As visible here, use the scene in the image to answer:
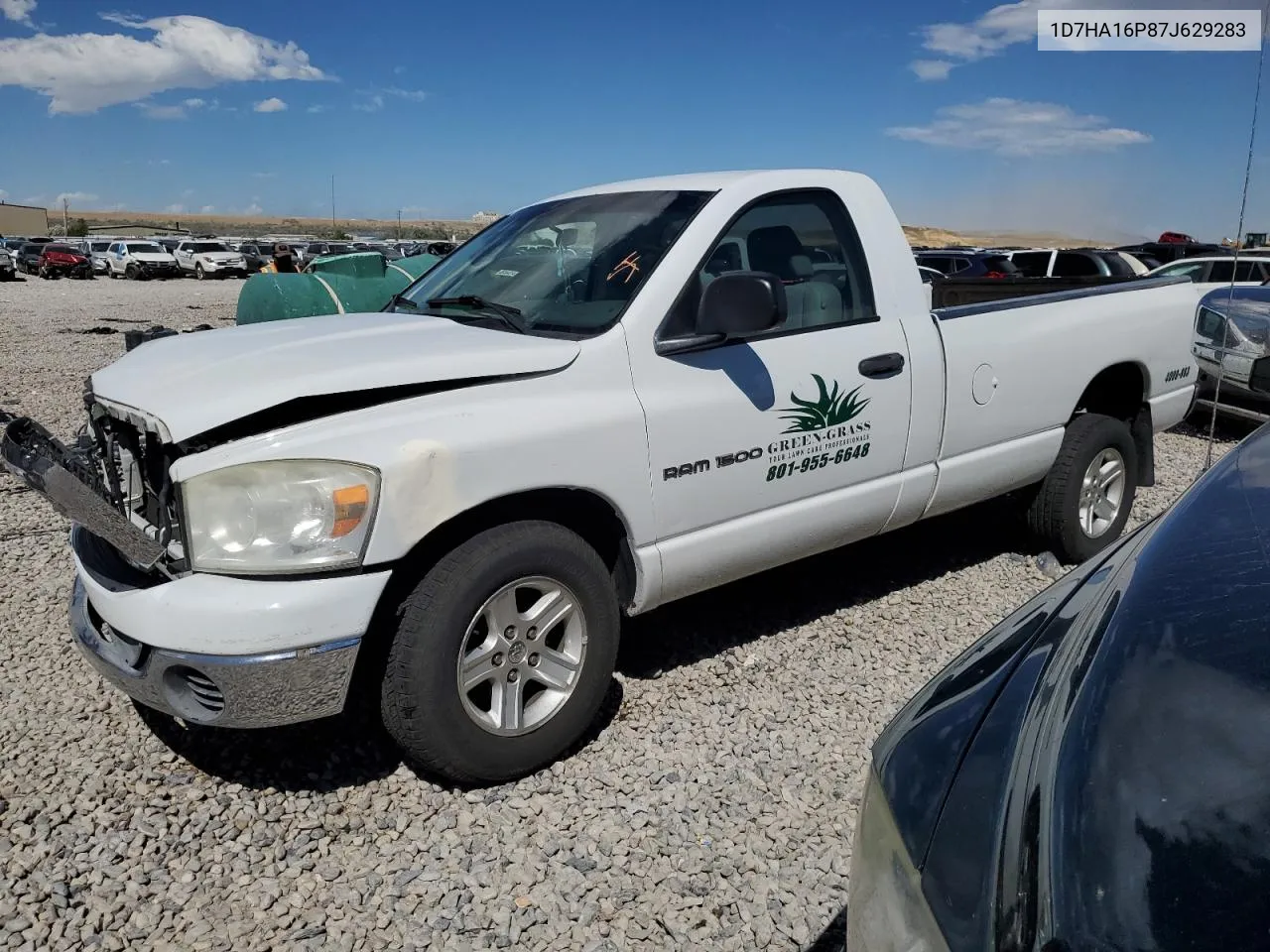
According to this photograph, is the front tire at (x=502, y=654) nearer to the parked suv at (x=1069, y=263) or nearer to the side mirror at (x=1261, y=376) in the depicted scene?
the side mirror at (x=1261, y=376)

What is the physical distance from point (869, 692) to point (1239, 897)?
9.21 feet

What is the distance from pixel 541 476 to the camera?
10.1 feet

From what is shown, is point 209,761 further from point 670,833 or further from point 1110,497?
point 1110,497

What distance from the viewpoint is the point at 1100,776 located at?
4.48 feet

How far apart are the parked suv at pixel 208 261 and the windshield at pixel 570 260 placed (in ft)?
136

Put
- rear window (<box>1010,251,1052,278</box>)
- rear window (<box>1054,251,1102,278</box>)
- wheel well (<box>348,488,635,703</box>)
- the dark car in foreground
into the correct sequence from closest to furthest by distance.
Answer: the dark car in foreground
wheel well (<box>348,488,635,703</box>)
rear window (<box>1054,251,1102,278</box>)
rear window (<box>1010,251,1052,278</box>)

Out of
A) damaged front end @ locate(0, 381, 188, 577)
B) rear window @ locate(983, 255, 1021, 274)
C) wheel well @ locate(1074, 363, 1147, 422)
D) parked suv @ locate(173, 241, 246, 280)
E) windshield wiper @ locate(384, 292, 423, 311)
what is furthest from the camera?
parked suv @ locate(173, 241, 246, 280)

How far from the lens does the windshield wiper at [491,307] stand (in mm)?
3580

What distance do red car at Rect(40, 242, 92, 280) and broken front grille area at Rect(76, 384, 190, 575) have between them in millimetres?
43327

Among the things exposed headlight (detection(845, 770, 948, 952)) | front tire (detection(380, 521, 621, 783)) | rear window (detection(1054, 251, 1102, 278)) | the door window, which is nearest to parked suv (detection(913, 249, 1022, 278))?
rear window (detection(1054, 251, 1102, 278))

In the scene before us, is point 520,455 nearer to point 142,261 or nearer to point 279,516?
point 279,516

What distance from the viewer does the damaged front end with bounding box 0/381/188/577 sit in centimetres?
283

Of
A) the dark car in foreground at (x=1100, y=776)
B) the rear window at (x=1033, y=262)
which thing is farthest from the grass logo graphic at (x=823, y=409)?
the rear window at (x=1033, y=262)

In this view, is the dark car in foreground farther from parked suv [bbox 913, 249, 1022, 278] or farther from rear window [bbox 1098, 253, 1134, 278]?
rear window [bbox 1098, 253, 1134, 278]
